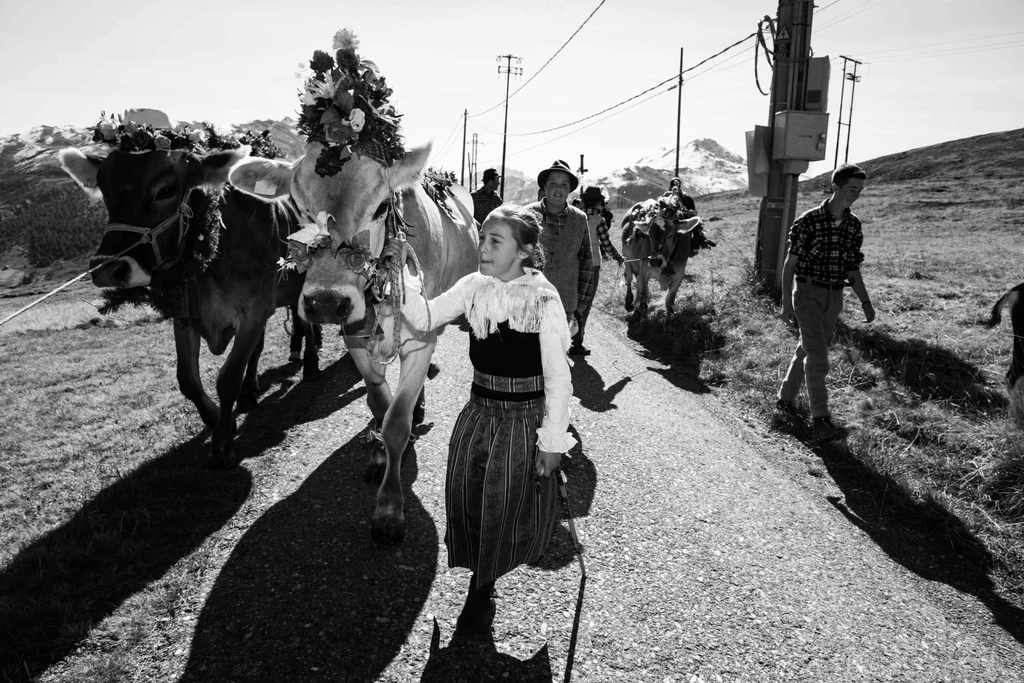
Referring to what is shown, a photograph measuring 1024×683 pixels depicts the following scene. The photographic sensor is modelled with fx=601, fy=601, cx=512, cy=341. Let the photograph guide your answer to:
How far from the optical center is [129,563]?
3.02m

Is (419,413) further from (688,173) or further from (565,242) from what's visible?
(688,173)

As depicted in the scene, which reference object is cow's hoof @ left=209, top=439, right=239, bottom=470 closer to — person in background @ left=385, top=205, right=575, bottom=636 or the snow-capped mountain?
person in background @ left=385, top=205, right=575, bottom=636

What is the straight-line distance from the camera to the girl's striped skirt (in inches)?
105

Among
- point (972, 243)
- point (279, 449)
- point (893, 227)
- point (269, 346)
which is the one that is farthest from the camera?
point (893, 227)

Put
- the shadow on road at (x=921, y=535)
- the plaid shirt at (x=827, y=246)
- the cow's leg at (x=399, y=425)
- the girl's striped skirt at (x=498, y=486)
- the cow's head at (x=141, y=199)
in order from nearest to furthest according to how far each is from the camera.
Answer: the girl's striped skirt at (x=498, y=486), the shadow on road at (x=921, y=535), the cow's leg at (x=399, y=425), the cow's head at (x=141, y=199), the plaid shirt at (x=827, y=246)

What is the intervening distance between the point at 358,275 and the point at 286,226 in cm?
288

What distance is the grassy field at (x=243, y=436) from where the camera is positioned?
2.81 m

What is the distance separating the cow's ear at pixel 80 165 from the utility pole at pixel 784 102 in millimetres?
8589

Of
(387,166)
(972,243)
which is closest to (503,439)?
(387,166)

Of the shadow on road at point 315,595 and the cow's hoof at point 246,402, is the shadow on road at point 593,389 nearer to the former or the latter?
the shadow on road at point 315,595

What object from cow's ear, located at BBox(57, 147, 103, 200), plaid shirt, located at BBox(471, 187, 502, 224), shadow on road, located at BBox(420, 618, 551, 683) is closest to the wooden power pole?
plaid shirt, located at BBox(471, 187, 502, 224)

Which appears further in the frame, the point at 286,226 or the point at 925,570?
the point at 286,226

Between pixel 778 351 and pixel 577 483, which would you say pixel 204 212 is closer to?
pixel 577 483

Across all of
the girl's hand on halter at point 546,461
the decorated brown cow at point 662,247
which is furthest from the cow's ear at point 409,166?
the decorated brown cow at point 662,247
